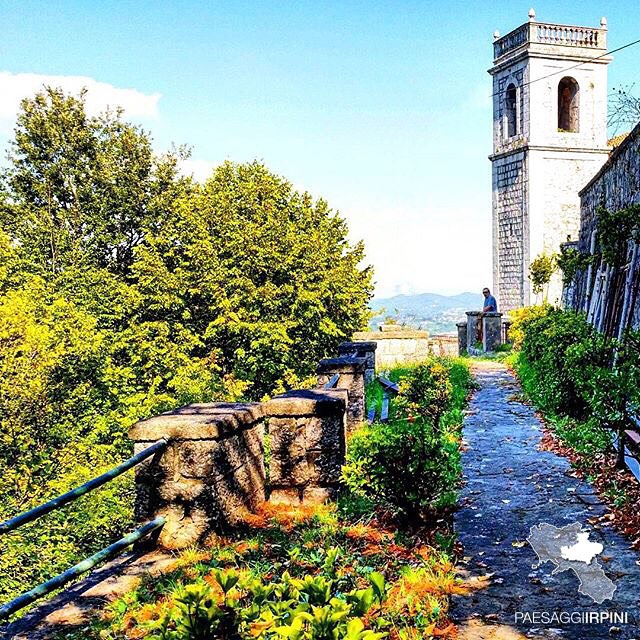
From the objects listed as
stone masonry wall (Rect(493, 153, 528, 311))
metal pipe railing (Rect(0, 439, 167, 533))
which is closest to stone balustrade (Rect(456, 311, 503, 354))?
stone masonry wall (Rect(493, 153, 528, 311))

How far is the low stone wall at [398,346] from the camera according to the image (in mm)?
18688

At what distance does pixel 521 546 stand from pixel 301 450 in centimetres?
165

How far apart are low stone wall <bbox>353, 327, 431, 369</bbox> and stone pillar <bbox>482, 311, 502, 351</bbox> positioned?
463cm

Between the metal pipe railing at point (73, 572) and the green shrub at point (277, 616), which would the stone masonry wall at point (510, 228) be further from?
the green shrub at point (277, 616)

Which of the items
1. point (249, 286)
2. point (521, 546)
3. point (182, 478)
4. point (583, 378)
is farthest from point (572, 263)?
point (249, 286)

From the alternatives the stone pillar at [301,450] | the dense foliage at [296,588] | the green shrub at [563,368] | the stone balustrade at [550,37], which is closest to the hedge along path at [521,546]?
the dense foliage at [296,588]

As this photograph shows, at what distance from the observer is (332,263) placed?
28.8m

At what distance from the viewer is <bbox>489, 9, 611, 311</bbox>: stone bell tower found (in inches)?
1287

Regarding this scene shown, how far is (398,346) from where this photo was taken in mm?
18844

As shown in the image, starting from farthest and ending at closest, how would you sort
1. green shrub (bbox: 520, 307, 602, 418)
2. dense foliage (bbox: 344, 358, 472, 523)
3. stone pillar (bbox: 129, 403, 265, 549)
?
1. green shrub (bbox: 520, 307, 602, 418)
2. dense foliage (bbox: 344, 358, 472, 523)
3. stone pillar (bbox: 129, 403, 265, 549)

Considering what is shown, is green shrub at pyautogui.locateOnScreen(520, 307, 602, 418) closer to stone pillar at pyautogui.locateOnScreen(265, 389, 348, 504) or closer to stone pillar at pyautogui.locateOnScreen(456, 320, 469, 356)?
stone pillar at pyautogui.locateOnScreen(265, 389, 348, 504)

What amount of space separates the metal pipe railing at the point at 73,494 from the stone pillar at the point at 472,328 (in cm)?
2078

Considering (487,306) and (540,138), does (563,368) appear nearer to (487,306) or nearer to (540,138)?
(487,306)

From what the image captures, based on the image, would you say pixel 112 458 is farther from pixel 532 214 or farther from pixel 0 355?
pixel 532 214
